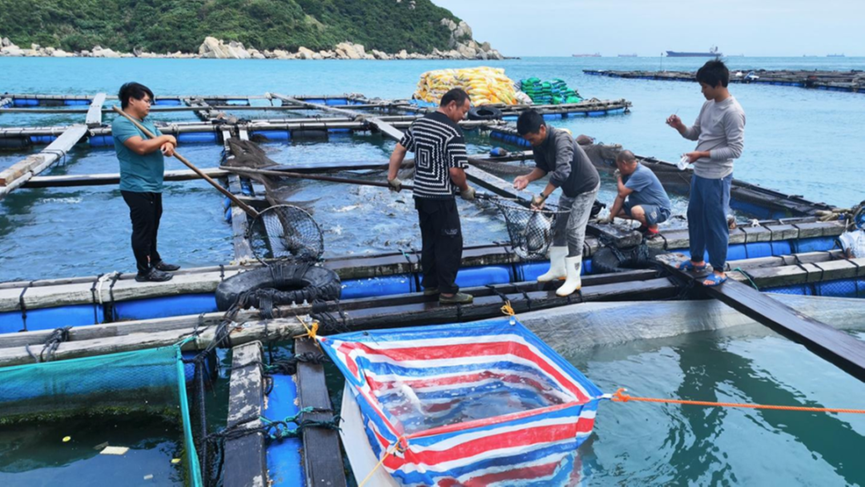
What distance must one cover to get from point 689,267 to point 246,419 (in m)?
4.99

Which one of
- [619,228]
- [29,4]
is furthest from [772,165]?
[29,4]

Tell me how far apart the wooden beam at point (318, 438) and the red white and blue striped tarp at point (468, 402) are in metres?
0.27

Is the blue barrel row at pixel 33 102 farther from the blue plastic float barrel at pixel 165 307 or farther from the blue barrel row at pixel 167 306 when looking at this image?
→ the blue plastic float barrel at pixel 165 307

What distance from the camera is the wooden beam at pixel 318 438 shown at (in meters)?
3.39

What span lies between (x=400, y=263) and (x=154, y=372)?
9.55 feet

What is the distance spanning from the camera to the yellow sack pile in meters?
26.2

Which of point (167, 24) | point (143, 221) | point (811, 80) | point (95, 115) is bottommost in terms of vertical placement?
point (143, 221)

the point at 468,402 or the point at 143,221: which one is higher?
the point at 143,221

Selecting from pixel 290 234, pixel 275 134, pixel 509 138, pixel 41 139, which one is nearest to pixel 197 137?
pixel 275 134

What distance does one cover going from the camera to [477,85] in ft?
86.0

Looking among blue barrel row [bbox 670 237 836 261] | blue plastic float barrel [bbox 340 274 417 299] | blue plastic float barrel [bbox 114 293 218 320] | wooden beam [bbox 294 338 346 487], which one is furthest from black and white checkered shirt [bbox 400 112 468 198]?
blue barrel row [bbox 670 237 836 261]

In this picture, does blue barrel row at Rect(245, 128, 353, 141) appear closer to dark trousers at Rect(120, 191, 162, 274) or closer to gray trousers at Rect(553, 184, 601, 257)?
dark trousers at Rect(120, 191, 162, 274)

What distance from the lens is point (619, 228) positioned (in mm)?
7426

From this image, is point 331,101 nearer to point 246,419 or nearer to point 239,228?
point 239,228
